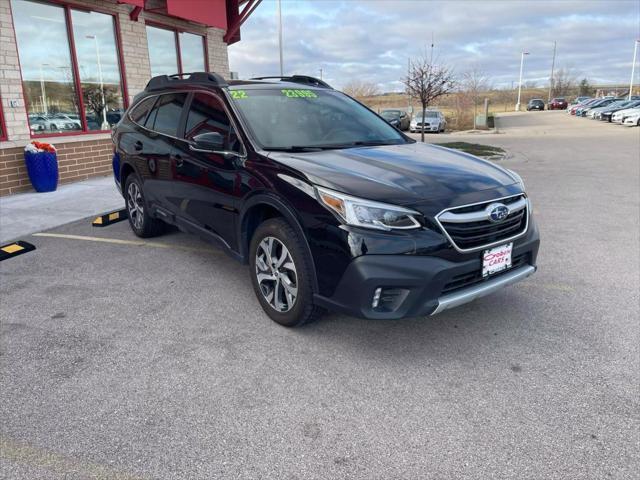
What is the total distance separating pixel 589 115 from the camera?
147 feet

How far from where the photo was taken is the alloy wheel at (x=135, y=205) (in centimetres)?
582

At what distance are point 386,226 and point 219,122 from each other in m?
1.94

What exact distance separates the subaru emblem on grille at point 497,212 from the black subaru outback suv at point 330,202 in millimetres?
10

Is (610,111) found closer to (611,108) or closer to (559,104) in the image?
(611,108)

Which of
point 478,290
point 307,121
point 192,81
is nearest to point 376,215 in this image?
point 478,290

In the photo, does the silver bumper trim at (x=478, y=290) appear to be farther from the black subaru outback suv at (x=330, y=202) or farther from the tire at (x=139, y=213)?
the tire at (x=139, y=213)

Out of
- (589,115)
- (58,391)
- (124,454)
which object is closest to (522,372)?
(124,454)

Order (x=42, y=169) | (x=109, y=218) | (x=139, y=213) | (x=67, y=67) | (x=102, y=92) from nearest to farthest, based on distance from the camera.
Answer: (x=139, y=213) → (x=109, y=218) → (x=42, y=169) → (x=67, y=67) → (x=102, y=92)

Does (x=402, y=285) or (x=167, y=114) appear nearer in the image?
(x=402, y=285)

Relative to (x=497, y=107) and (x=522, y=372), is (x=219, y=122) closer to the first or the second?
(x=522, y=372)

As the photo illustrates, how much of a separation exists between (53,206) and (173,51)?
261 inches

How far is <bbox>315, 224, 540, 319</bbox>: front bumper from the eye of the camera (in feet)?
9.70

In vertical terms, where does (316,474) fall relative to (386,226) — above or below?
below

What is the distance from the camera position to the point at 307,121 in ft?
14.1
